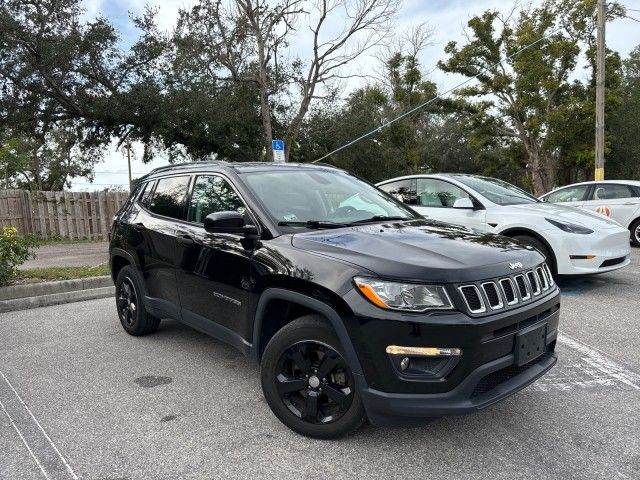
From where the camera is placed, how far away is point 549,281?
10.5 ft

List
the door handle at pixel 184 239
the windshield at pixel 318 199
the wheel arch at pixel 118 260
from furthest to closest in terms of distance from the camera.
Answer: the wheel arch at pixel 118 260
the door handle at pixel 184 239
the windshield at pixel 318 199

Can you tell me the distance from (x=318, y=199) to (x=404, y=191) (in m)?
4.29

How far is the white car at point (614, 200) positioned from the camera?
10.6 m

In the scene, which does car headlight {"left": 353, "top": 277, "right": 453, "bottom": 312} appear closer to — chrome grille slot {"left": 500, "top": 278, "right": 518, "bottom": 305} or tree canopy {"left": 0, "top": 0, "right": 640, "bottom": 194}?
chrome grille slot {"left": 500, "top": 278, "right": 518, "bottom": 305}

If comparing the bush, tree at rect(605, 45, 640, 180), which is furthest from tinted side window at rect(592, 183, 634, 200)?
tree at rect(605, 45, 640, 180)

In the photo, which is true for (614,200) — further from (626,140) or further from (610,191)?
(626,140)

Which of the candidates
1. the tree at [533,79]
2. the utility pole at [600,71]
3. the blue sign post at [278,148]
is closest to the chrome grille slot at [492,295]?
the blue sign post at [278,148]

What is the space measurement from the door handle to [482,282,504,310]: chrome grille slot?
2246 mm

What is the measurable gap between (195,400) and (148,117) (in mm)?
18663

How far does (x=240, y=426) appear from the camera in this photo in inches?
123

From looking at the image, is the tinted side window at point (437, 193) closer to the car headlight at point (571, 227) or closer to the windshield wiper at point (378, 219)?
the car headlight at point (571, 227)

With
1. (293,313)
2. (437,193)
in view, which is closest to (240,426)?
(293,313)

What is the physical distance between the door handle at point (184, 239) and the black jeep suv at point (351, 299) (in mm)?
15

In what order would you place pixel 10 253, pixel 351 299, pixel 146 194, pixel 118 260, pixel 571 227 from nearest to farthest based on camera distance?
pixel 351 299, pixel 146 194, pixel 118 260, pixel 571 227, pixel 10 253
